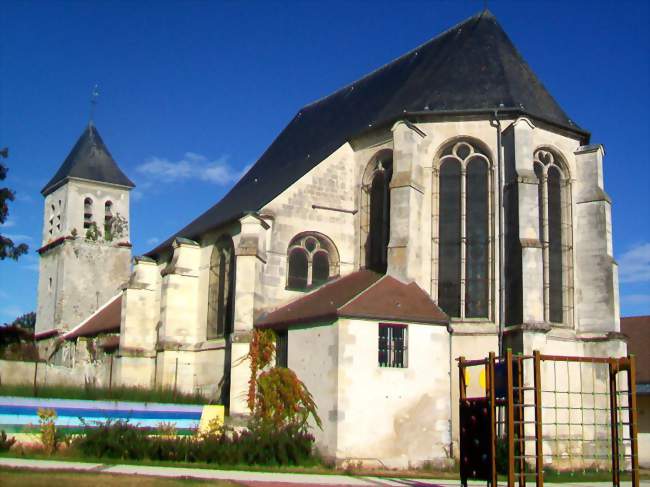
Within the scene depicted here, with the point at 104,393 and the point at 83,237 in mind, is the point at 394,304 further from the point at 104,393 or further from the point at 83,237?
the point at 83,237

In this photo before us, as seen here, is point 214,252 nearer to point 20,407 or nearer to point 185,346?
point 185,346

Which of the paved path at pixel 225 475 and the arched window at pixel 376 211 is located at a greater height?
the arched window at pixel 376 211

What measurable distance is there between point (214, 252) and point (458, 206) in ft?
30.9

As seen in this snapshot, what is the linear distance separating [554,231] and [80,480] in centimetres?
1690

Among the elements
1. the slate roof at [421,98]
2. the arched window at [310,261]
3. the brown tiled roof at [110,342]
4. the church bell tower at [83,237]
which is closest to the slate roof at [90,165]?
the church bell tower at [83,237]

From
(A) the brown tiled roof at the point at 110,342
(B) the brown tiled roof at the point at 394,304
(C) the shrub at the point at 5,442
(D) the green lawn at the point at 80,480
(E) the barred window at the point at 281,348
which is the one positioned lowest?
(D) the green lawn at the point at 80,480

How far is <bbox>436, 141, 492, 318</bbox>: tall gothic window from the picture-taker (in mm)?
25172

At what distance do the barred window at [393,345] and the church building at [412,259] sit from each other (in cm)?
4

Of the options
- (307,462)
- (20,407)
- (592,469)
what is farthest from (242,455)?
(592,469)

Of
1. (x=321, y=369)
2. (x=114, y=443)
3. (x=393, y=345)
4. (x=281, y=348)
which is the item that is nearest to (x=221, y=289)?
(x=281, y=348)

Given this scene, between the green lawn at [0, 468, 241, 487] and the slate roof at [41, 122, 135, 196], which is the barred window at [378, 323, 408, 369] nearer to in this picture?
the green lawn at [0, 468, 241, 487]

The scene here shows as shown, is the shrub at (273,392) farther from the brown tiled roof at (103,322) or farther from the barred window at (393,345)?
the brown tiled roof at (103,322)

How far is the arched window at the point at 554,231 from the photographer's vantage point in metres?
25.5

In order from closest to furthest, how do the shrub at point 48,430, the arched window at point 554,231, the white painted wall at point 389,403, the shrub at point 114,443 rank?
1. the shrub at point 114,443
2. the shrub at point 48,430
3. the white painted wall at point 389,403
4. the arched window at point 554,231
